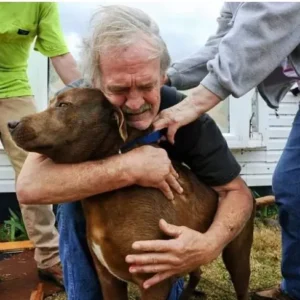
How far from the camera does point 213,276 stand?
418cm

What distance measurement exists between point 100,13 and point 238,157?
12.5ft

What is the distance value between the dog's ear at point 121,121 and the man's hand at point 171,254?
0.39 meters

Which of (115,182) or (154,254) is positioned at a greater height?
(115,182)

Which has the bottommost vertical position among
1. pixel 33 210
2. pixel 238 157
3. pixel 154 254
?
pixel 238 157

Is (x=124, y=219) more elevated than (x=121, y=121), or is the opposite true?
(x=121, y=121)

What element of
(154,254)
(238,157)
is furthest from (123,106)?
(238,157)

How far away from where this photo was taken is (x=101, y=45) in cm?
248

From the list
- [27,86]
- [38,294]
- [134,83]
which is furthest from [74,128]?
[27,86]

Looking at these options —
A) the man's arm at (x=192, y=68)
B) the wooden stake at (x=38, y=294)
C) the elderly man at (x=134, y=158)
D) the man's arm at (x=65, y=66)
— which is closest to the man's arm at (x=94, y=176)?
the elderly man at (x=134, y=158)

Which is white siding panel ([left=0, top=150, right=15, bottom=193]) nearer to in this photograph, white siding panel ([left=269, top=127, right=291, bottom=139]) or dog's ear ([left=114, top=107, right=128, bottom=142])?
white siding panel ([left=269, top=127, right=291, bottom=139])

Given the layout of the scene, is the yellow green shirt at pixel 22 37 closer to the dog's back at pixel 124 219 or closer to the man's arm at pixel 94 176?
the man's arm at pixel 94 176

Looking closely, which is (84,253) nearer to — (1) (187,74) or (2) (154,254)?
(2) (154,254)

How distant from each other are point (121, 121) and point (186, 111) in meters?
0.28

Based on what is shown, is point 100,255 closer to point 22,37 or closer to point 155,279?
point 155,279
